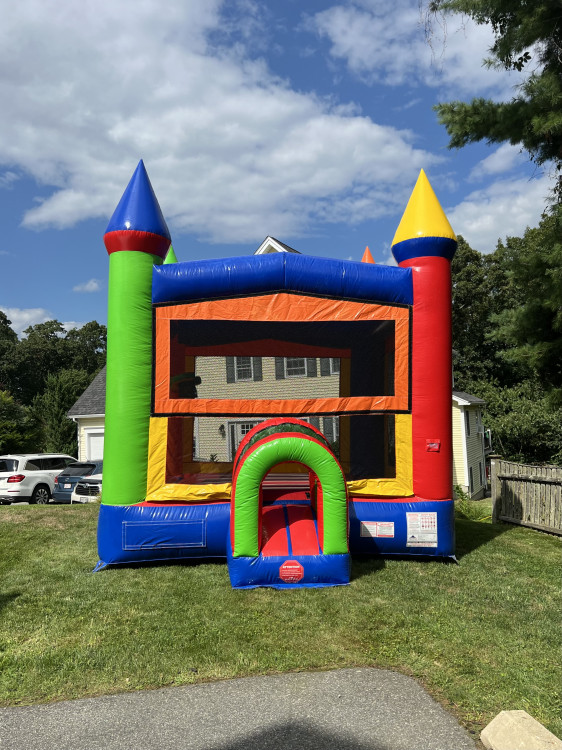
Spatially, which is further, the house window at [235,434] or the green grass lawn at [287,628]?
the house window at [235,434]

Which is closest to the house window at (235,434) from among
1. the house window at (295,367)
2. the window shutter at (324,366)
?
the house window at (295,367)

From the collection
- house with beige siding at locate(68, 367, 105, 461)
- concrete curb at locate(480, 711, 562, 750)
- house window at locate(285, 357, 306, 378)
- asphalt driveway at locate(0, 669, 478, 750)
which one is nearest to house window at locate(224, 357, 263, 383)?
house window at locate(285, 357, 306, 378)

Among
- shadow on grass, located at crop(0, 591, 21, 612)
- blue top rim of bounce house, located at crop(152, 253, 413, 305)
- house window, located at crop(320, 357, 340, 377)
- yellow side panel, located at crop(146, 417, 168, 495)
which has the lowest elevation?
shadow on grass, located at crop(0, 591, 21, 612)

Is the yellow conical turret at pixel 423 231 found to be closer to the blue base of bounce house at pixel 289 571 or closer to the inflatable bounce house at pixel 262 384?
the inflatable bounce house at pixel 262 384

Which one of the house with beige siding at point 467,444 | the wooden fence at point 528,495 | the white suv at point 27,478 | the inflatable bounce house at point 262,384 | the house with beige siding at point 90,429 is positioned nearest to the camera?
the inflatable bounce house at point 262,384

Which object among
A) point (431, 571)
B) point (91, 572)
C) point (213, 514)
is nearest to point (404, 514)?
point (431, 571)

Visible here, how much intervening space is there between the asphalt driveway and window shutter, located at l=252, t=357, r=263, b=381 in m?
4.34

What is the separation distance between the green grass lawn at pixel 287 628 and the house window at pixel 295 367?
2698 mm

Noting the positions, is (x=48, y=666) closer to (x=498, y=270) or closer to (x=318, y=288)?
(x=318, y=288)

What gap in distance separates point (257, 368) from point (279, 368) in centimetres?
32

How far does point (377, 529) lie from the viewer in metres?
7.25

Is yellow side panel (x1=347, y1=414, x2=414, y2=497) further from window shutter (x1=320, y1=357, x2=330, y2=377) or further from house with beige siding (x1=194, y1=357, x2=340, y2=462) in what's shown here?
window shutter (x1=320, y1=357, x2=330, y2=377)

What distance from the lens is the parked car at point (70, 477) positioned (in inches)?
573

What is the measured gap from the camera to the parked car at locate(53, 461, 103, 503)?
47.8ft
